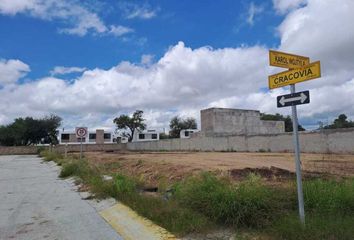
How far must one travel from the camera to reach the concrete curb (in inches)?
242

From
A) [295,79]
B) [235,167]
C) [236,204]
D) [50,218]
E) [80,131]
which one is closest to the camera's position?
[295,79]

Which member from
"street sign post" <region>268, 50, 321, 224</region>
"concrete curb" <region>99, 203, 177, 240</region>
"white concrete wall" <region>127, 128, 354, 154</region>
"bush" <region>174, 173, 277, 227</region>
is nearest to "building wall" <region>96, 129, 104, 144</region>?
"white concrete wall" <region>127, 128, 354, 154</region>

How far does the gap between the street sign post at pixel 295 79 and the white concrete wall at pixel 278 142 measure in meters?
21.6

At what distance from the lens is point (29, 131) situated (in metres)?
79.9

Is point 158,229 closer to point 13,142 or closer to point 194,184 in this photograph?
point 194,184

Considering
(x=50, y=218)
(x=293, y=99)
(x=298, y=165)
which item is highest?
(x=293, y=99)

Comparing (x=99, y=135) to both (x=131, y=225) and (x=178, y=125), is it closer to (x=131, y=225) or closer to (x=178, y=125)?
(x=178, y=125)

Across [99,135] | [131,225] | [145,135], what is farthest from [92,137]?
[131,225]

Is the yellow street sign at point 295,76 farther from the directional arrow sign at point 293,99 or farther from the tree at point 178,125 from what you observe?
the tree at point 178,125

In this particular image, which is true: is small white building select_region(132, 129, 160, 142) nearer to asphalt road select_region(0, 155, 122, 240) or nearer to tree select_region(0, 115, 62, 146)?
tree select_region(0, 115, 62, 146)

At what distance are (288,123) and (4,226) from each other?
93.4 metres

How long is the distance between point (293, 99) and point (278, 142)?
2856 centimetres

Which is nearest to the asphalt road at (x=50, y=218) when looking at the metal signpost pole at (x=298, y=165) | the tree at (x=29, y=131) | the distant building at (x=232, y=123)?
the metal signpost pole at (x=298, y=165)

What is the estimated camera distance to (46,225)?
7344 mm
